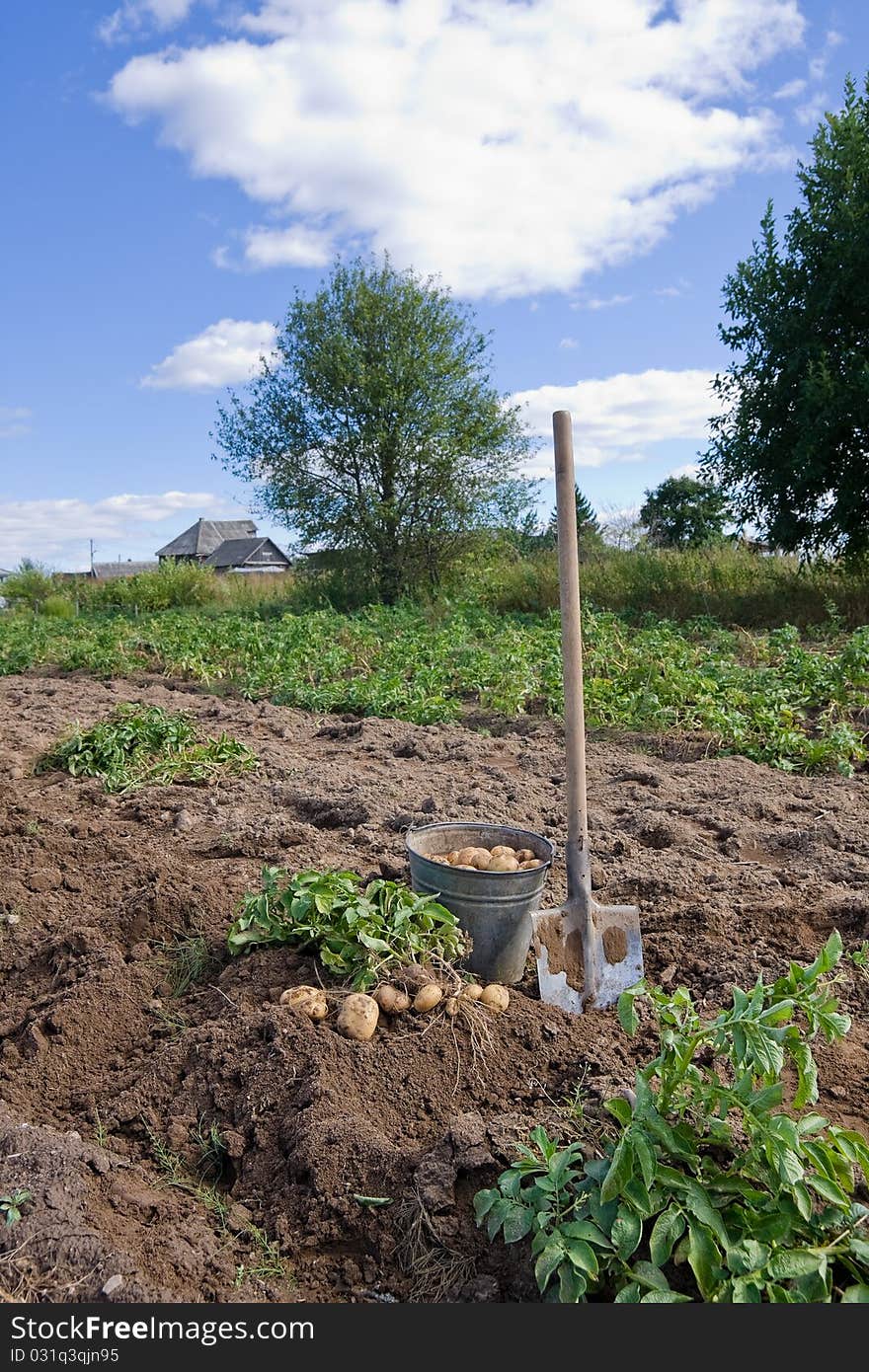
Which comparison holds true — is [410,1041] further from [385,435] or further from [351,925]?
[385,435]

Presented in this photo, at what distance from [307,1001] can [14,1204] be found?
2.91ft

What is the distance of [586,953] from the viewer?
2.88 m

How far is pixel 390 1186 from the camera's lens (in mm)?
2156

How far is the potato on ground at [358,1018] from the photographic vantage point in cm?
257

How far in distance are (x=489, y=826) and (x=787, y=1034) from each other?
1585 mm

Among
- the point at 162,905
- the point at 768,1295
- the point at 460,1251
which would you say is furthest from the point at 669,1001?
the point at 162,905

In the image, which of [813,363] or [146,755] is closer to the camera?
[146,755]

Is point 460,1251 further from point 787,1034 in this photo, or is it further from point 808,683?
point 808,683

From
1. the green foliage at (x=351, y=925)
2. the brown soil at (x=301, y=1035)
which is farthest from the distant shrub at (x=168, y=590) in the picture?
the green foliage at (x=351, y=925)

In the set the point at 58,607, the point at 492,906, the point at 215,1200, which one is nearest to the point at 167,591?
the point at 58,607

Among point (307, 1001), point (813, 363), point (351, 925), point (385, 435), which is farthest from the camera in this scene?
point (385, 435)

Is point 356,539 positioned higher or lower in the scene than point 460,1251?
higher

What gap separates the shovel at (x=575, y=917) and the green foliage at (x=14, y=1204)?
1490 mm

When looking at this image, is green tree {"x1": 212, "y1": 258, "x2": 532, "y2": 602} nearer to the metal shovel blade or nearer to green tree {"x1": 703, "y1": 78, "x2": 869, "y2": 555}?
green tree {"x1": 703, "y1": 78, "x2": 869, "y2": 555}
